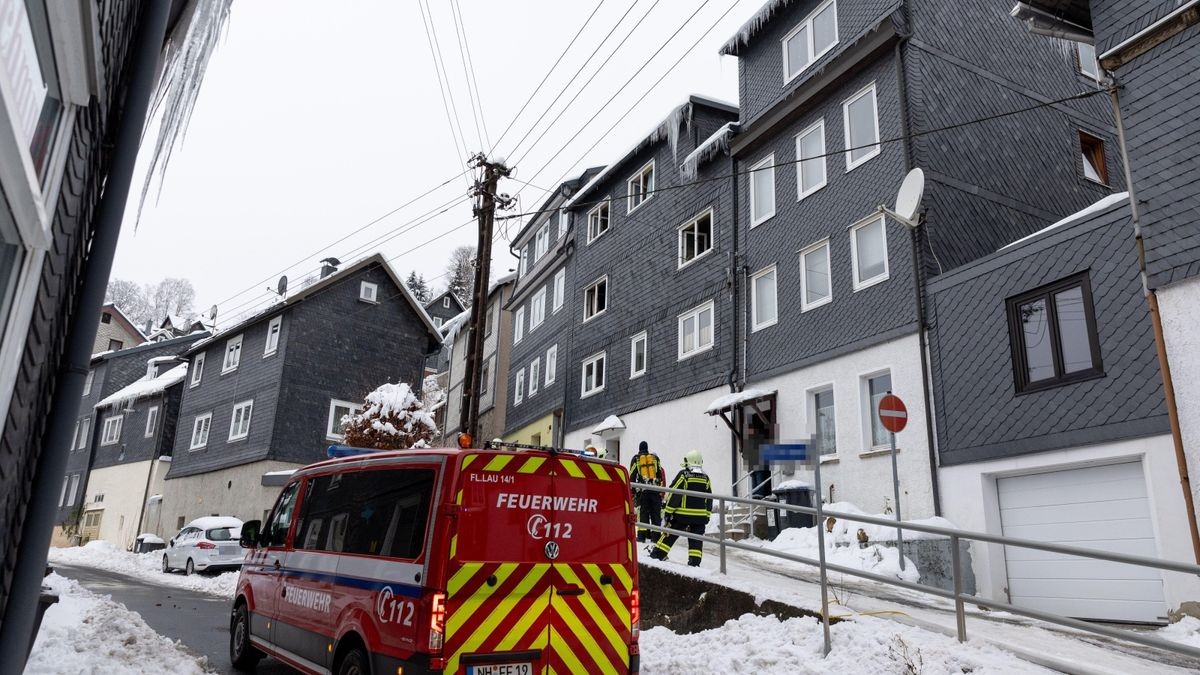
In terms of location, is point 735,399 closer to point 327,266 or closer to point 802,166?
point 802,166

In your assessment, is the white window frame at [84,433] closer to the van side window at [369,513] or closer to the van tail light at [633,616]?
the van side window at [369,513]

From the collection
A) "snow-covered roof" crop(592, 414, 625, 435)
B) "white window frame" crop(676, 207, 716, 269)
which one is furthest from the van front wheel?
"snow-covered roof" crop(592, 414, 625, 435)

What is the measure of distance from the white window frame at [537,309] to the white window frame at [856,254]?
57.5 ft

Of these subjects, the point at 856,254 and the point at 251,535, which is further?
the point at 856,254

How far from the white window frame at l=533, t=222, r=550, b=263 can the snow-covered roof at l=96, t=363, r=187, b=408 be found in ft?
63.8

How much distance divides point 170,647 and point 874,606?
7439mm

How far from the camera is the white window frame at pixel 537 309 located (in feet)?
112

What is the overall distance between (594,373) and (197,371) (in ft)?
73.2

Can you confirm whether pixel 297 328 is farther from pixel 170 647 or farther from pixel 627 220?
pixel 170 647

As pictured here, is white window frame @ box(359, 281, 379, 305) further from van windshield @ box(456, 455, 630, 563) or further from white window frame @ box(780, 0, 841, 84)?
van windshield @ box(456, 455, 630, 563)

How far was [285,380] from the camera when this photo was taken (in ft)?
109

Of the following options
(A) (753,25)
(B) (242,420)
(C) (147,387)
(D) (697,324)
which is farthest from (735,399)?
(C) (147,387)

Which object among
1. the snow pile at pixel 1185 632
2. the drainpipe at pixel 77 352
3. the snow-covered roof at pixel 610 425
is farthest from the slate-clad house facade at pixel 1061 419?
the drainpipe at pixel 77 352

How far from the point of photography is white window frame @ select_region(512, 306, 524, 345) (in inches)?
1449
